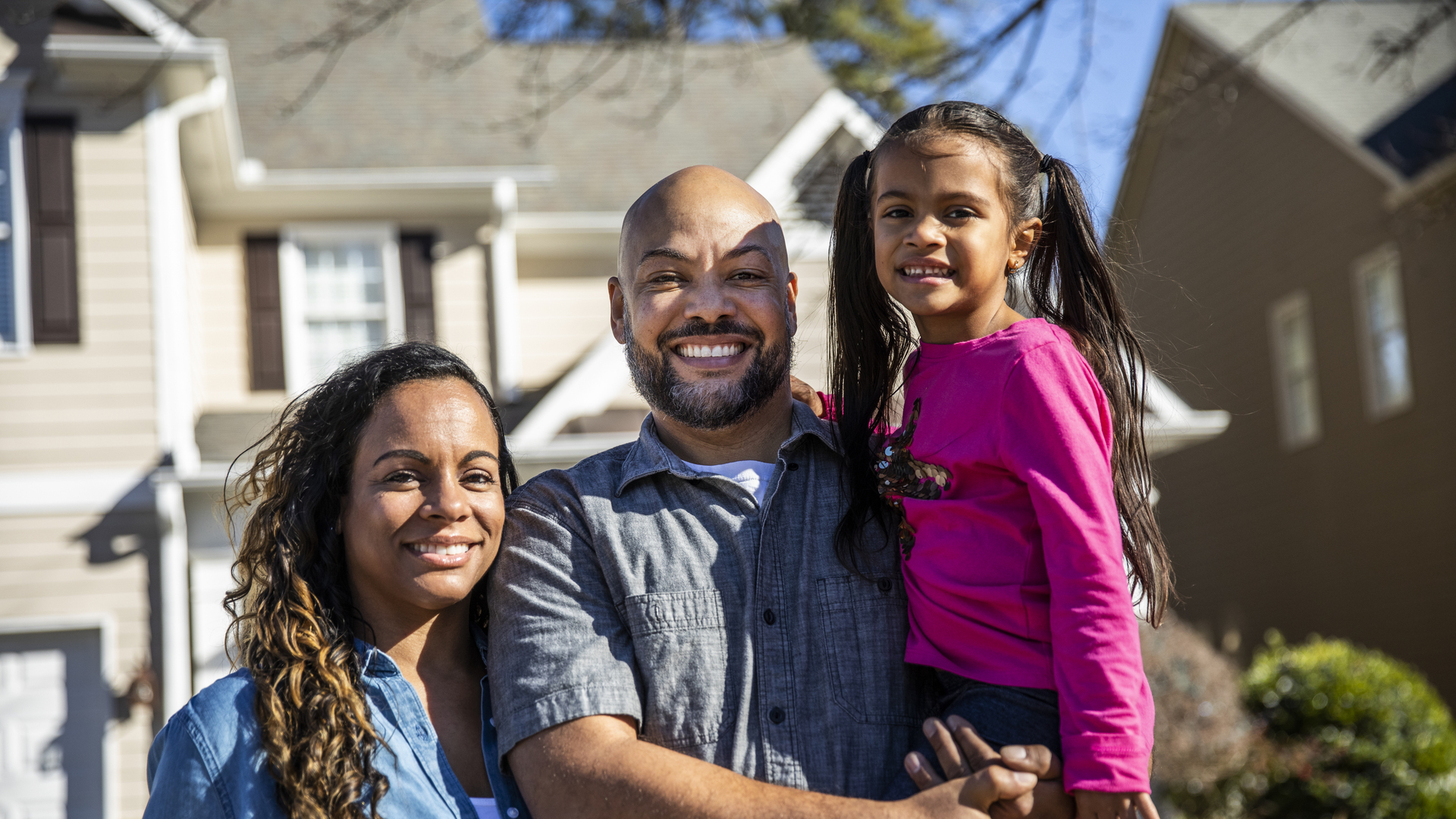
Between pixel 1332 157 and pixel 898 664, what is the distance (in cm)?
1359

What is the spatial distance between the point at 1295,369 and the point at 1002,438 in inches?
562

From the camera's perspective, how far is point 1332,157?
14.1 metres

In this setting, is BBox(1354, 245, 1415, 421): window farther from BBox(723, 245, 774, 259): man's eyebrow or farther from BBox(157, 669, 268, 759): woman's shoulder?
BBox(157, 669, 268, 759): woman's shoulder

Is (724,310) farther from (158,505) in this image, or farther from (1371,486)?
(1371,486)

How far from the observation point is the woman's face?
2557 millimetres

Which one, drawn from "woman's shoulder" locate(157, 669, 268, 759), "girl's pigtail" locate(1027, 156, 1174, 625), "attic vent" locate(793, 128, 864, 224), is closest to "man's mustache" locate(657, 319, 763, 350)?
"girl's pigtail" locate(1027, 156, 1174, 625)

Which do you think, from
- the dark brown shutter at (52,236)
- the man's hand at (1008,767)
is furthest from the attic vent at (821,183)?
the dark brown shutter at (52,236)

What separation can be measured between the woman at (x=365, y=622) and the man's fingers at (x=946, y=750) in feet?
2.62

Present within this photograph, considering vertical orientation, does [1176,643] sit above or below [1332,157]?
below

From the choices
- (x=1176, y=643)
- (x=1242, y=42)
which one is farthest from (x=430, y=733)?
(x=1242, y=42)

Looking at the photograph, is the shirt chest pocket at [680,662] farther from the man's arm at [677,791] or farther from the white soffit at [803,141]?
the white soffit at [803,141]

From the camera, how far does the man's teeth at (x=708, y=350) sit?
8.91ft

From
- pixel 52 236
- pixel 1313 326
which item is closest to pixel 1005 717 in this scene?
pixel 52 236

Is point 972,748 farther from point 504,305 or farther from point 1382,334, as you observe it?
point 1382,334
